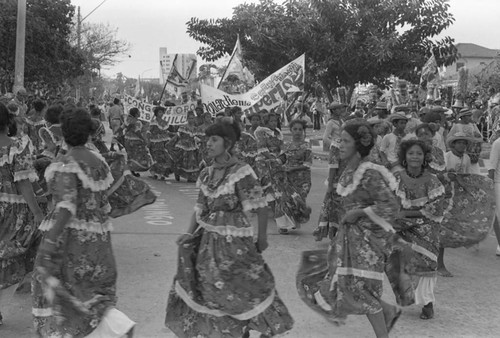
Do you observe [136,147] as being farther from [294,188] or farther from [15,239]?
[15,239]

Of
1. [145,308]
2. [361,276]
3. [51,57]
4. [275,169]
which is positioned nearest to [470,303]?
[361,276]

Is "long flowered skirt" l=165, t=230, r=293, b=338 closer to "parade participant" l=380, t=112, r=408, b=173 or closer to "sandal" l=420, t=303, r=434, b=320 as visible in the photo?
"sandal" l=420, t=303, r=434, b=320

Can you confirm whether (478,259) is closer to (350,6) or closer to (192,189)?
(192,189)

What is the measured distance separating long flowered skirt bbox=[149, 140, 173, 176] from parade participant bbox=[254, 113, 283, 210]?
5991mm

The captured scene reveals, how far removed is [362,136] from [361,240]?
73cm

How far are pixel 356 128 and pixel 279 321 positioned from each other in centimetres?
145

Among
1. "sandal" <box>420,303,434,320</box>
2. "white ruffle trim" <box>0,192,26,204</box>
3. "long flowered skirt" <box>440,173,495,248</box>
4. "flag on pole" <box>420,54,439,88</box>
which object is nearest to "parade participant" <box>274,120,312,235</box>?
"long flowered skirt" <box>440,173,495,248</box>

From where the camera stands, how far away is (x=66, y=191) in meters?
4.60

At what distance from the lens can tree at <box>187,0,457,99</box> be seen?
2056 centimetres

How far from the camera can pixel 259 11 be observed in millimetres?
21766

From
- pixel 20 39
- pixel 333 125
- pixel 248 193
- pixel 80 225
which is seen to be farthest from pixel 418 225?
pixel 20 39

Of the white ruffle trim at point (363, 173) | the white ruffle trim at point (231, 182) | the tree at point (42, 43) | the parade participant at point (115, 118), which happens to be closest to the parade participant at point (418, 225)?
the white ruffle trim at point (363, 173)

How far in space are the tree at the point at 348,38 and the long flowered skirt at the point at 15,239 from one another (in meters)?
15.5

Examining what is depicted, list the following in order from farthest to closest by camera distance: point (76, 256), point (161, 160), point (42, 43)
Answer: point (42, 43)
point (161, 160)
point (76, 256)
